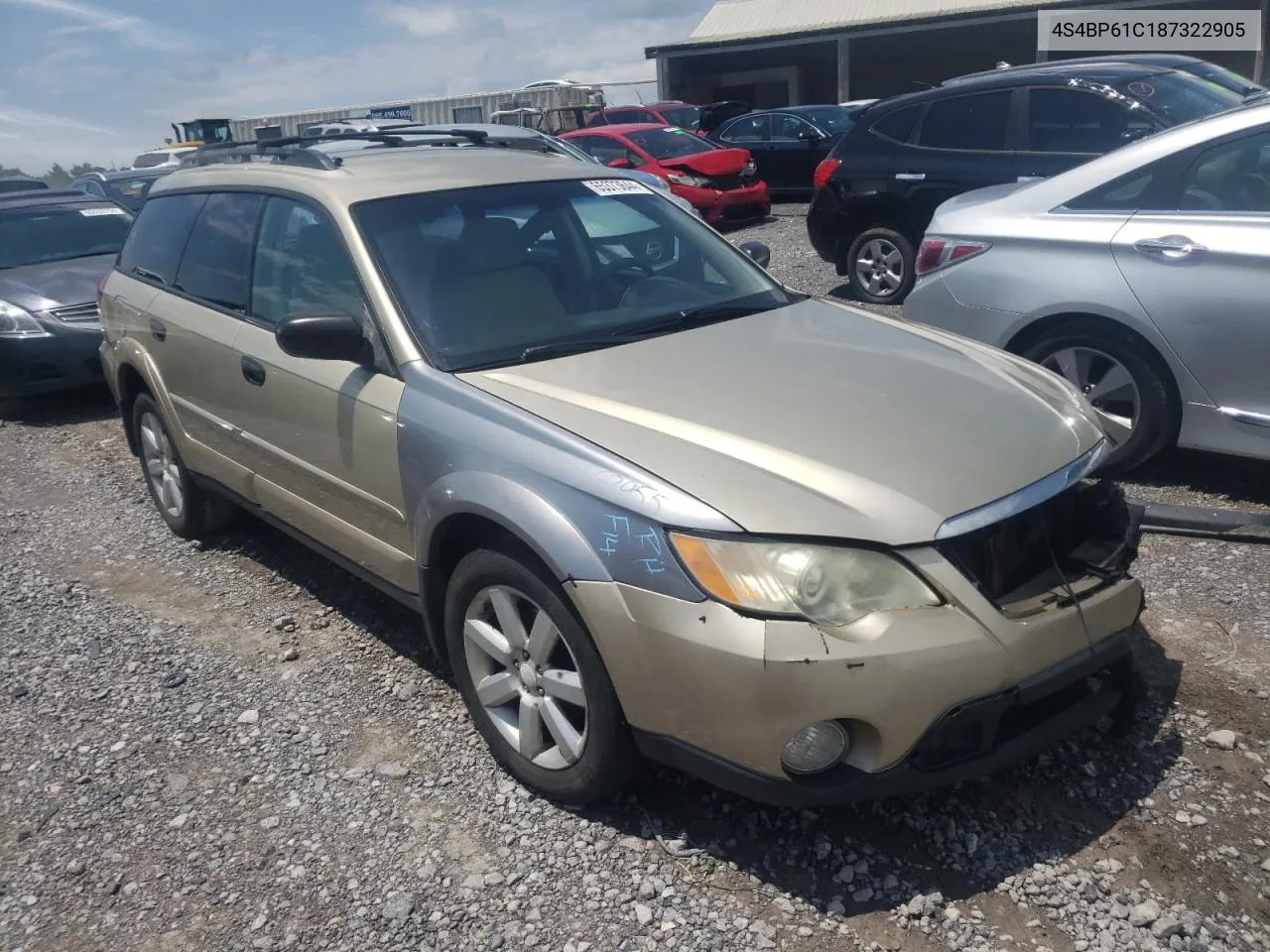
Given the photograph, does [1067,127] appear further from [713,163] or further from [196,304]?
[713,163]

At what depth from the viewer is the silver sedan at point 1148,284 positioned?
4.25 metres

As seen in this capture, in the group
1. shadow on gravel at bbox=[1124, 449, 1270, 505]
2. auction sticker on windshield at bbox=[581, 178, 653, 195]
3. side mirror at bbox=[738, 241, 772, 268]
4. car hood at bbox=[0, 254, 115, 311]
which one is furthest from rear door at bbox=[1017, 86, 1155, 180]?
car hood at bbox=[0, 254, 115, 311]

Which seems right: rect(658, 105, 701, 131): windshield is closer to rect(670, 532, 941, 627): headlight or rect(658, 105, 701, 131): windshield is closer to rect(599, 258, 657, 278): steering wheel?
rect(599, 258, 657, 278): steering wheel

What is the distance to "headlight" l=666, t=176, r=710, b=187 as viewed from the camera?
551 inches

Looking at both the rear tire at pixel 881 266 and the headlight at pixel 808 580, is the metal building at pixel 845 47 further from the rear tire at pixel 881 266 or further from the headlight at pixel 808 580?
the headlight at pixel 808 580

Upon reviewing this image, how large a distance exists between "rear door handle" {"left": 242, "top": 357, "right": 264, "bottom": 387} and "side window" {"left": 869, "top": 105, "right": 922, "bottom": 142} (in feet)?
18.9

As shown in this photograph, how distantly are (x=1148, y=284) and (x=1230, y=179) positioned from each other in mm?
557

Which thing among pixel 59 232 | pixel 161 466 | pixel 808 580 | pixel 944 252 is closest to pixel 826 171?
pixel 944 252

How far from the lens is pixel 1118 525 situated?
2.90 metres

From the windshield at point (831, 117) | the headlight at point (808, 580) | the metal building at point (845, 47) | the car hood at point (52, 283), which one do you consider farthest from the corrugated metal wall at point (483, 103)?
the headlight at point (808, 580)

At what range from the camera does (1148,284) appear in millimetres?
4465

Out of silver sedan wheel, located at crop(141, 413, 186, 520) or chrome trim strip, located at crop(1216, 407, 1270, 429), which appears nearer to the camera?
chrome trim strip, located at crop(1216, 407, 1270, 429)

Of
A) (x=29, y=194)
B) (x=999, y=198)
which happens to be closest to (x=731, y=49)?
(x=29, y=194)

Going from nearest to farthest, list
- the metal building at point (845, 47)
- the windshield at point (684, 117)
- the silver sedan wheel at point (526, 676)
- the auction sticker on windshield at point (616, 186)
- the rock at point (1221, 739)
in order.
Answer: the silver sedan wheel at point (526, 676)
the rock at point (1221, 739)
the auction sticker on windshield at point (616, 186)
the windshield at point (684, 117)
the metal building at point (845, 47)
